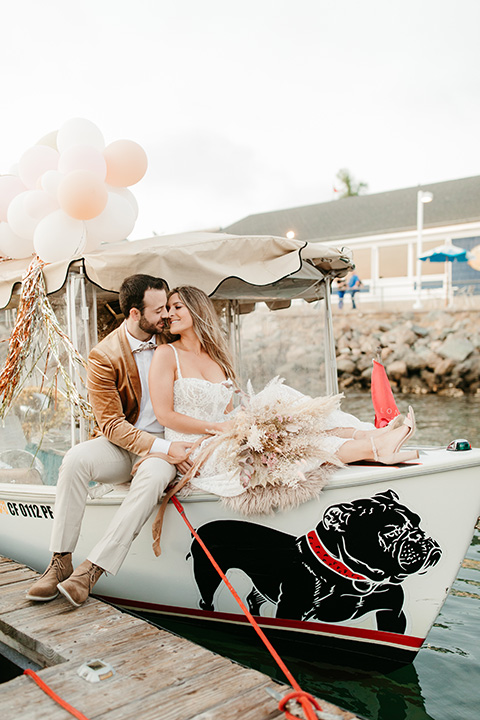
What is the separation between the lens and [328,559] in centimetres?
343

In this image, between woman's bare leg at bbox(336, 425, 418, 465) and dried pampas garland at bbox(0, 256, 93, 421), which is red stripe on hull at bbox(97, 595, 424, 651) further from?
dried pampas garland at bbox(0, 256, 93, 421)

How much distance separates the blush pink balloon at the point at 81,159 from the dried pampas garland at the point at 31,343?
737 mm

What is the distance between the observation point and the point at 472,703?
350cm

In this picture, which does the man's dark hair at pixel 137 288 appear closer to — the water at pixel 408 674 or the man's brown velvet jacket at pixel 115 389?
the man's brown velvet jacket at pixel 115 389

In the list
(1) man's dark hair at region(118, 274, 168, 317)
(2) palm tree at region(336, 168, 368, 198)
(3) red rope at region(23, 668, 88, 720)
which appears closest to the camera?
(3) red rope at region(23, 668, 88, 720)

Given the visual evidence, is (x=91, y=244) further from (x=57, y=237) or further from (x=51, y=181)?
(x=51, y=181)

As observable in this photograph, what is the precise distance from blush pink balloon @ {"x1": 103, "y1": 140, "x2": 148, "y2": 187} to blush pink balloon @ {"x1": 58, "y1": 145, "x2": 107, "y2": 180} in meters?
0.23

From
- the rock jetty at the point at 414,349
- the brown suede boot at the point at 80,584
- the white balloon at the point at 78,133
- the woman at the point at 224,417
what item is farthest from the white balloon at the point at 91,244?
the rock jetty at the point at 414,349

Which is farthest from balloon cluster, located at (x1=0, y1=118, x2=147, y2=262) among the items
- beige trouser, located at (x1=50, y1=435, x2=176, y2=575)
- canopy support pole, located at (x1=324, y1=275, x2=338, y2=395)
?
→ canopy support pole, located at (x1=324, y1=275, x2=338, y2=395)

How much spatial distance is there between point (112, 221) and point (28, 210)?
2.08ft

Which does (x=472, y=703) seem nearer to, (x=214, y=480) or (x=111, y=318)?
(x=214, y=480)

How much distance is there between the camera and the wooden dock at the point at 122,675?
255 centimetres

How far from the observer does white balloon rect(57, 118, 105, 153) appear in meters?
4.81

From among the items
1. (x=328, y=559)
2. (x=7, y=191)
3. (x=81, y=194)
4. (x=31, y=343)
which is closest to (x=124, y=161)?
(x=81, y=194)
